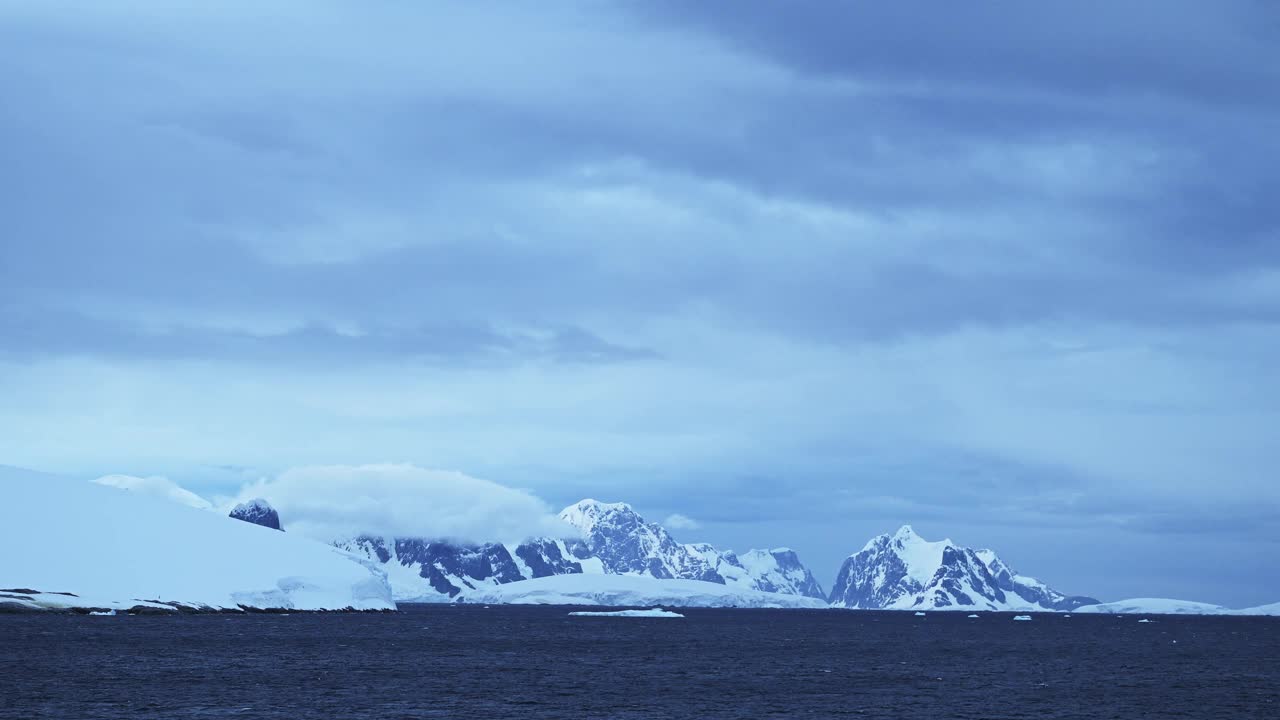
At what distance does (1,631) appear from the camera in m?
169

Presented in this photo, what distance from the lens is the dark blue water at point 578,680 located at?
84000mm

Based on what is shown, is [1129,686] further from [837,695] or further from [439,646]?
[439,646]

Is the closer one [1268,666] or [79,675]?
[79,675]

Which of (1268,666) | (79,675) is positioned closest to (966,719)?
(79,675)

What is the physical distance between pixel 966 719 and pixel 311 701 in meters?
41.8

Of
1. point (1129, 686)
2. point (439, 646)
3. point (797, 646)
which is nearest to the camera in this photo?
point (1129, 686)

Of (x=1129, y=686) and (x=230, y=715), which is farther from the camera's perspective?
(x=1129, y=686)

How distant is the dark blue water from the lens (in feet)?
276

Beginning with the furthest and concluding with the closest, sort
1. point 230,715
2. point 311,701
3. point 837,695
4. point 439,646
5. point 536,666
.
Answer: point 439,646, point 536,666, point 837,695, point 311,701, point 230,715

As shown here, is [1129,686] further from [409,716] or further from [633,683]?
[409,716]

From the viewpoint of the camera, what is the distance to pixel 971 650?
598 ft

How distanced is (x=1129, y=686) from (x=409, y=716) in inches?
2484

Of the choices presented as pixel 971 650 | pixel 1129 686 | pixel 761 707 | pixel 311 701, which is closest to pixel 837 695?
pixel 761 707

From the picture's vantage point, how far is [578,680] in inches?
4267
